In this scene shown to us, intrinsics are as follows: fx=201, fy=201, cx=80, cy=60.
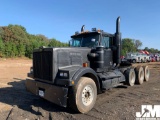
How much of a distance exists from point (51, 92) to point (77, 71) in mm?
999

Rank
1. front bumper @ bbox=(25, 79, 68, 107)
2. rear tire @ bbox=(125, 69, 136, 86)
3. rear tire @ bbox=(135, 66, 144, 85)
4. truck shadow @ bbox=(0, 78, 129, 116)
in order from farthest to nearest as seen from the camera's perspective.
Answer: rear tire @ bbox=(135, 66, 144, 85) → rear tire @ bbox=(125, 69, 136, 86) → truck shadow @ bbox=(0, 78, 129, 116) → front bumper @ bbox=(25, 79, 68, 107)

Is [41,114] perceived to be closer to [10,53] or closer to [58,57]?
[58,57]

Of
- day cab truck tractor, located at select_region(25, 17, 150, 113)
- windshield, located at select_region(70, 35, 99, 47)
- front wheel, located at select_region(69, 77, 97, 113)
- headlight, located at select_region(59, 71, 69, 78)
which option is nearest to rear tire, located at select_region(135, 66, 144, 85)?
day cab truck tractor, located at select_region(25, 17, 150, 113)

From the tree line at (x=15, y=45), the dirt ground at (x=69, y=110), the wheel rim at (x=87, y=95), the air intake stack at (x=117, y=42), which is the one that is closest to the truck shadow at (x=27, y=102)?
the dirt ground at (x=69, y=110)

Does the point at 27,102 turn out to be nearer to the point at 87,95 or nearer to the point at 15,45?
the point at 87,95

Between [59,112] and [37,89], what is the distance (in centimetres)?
113

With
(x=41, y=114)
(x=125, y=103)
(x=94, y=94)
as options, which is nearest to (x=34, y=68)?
(x=41, y=114)

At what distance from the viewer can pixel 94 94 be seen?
6.58 m

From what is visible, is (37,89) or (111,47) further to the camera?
(111,47)

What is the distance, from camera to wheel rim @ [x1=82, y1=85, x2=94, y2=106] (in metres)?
6.21

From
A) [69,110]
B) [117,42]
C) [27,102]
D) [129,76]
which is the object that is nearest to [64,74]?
[69,110]

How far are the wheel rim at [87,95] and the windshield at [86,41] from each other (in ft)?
7.33

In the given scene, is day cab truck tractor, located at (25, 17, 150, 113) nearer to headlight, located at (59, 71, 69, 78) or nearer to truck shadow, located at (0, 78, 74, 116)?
headlight, located at (59, 71, 69, 78)

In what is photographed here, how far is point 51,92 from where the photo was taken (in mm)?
5973
